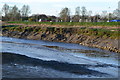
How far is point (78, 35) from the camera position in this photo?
62.6 meters

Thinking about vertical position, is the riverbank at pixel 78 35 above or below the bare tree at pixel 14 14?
below

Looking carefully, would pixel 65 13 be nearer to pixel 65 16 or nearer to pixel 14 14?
pixel 65 16

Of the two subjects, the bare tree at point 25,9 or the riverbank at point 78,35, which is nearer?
the riverbank at point 78,35

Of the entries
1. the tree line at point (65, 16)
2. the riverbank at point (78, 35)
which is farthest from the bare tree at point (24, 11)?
the riverbank at point (78, 35)

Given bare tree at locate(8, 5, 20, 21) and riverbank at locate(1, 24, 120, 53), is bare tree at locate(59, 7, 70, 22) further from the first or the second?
riverbank at locate(1, 24, 120, 53)

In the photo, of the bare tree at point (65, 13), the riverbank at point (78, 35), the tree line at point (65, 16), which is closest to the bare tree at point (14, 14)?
the tree line at point (65, 16)

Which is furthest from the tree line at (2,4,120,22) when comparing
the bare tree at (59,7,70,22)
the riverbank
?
the riverbank

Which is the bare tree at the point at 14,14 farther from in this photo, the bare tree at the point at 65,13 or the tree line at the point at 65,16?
the bare tree at the point at 65,13

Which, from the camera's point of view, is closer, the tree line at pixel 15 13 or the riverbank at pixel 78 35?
the riverbank at pixel 78 35

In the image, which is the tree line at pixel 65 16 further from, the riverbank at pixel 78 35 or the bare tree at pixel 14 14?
the riverbank at pixel 78 35

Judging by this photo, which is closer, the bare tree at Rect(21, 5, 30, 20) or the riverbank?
the riverbank

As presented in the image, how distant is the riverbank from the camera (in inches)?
1951

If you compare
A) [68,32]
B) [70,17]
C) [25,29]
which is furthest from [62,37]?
[70,17]

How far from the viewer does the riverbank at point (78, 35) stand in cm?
4954
